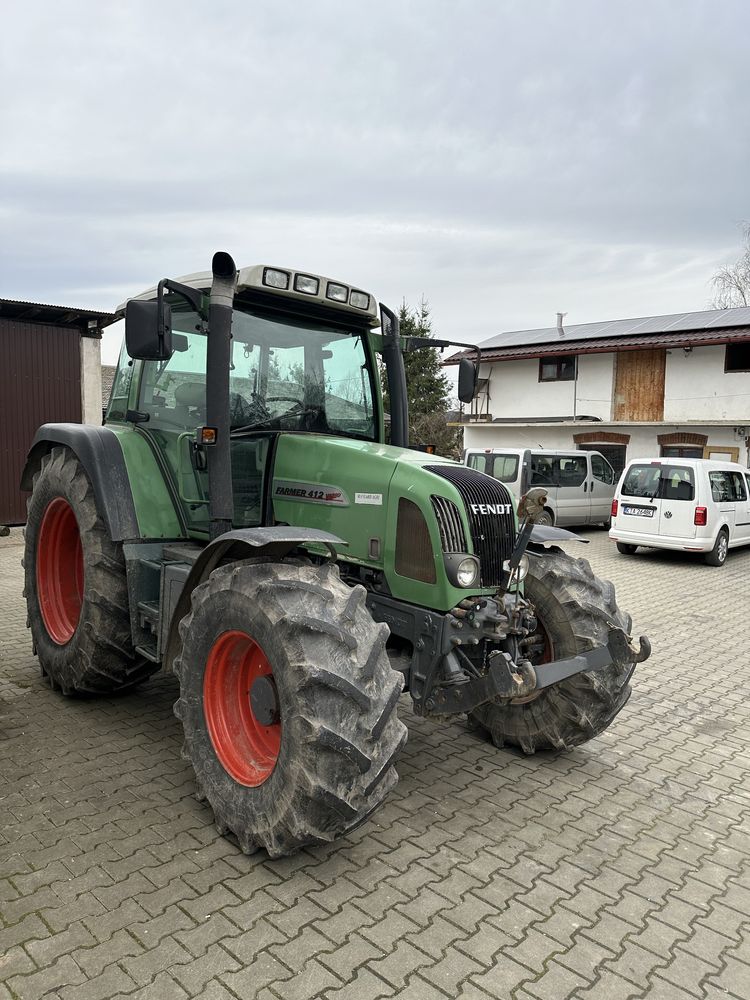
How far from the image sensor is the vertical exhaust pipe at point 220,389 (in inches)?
139

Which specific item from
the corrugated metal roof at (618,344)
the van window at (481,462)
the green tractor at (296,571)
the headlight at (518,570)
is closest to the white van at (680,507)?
the van window at (481,462)

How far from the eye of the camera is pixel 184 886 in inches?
112

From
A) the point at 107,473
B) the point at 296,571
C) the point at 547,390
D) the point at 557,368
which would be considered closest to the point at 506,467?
the point at 547,390

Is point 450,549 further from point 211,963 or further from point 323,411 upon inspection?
point 211,963

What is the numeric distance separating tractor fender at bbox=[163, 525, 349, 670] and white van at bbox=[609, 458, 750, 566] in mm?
9738

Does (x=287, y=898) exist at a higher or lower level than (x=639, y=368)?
lower

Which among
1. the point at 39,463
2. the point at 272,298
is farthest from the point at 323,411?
the point at 39,463

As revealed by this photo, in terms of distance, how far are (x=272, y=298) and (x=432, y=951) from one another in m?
3.14

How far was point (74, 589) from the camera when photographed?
514 cm

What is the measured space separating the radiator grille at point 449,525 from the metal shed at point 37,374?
9.69m

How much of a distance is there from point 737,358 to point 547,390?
542cm

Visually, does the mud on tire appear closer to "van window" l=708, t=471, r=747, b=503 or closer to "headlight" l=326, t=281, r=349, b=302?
"headlight" l=326, t=281, r=349, b=302

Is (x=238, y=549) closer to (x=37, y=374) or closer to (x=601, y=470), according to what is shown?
(x=37, y=374)

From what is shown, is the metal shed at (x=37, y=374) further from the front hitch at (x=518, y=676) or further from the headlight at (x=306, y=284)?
the front hitch at (x=518, y=676)
